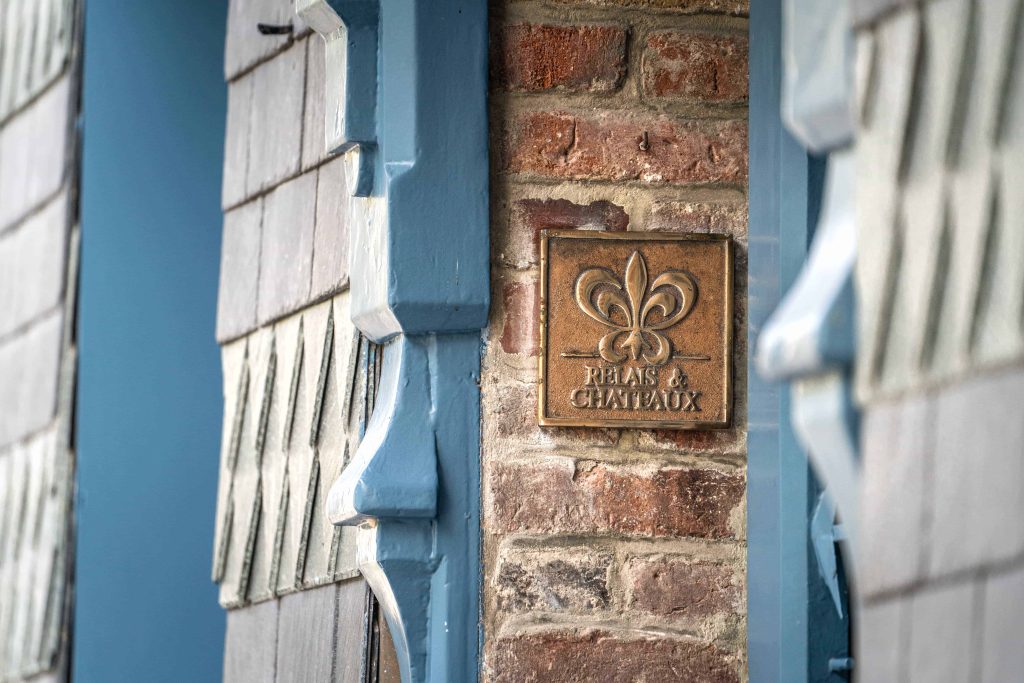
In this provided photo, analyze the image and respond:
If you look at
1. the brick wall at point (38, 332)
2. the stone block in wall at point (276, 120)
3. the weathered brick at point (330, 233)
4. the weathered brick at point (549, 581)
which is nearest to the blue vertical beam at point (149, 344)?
the brick wall at point (38, 332)

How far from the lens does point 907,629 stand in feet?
3.04

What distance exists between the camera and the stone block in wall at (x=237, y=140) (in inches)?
136

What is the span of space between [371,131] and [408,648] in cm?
70

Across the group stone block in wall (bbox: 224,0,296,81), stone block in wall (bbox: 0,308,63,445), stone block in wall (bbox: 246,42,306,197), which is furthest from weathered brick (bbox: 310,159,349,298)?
stone block in wall (bbox: 0,308,63,445)

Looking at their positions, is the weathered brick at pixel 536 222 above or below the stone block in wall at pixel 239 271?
below

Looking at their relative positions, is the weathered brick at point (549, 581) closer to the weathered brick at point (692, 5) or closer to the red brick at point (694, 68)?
the red brick at point (694, 68)

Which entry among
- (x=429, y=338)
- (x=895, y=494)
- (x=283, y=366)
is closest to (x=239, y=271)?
(x=283, y=366)

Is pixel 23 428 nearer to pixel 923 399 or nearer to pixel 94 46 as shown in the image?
pixel 94 46

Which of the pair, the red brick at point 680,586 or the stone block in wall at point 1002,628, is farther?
the red brick at point 680,586

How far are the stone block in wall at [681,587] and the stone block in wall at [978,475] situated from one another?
134cm

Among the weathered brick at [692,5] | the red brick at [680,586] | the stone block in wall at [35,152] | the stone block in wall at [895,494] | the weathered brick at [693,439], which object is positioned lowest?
the red brick at [680,586]

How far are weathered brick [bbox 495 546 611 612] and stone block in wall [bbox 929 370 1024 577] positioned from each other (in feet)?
4.37

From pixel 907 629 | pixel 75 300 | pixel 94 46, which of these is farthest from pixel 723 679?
pixel 94 46

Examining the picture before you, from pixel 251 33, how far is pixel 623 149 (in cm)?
136
